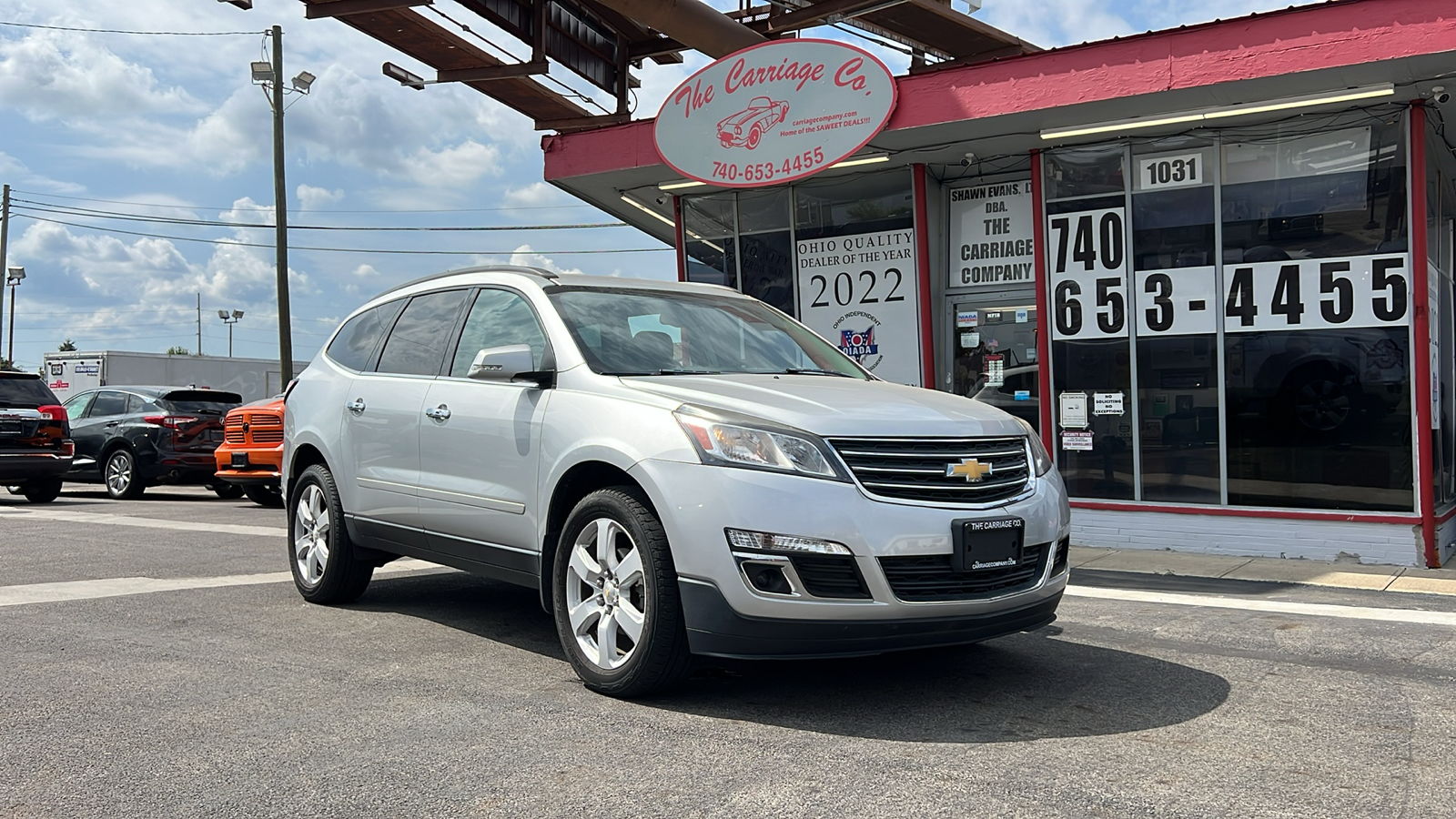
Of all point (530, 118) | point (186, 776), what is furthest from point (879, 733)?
point (530, 118)

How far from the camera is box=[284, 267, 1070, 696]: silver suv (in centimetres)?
415

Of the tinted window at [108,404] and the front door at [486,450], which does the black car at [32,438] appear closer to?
the tinted window at [108,404]

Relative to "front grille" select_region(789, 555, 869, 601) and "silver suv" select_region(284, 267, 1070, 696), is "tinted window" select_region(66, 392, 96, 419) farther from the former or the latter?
"front grille" select_region(789, 555, 869, 601)

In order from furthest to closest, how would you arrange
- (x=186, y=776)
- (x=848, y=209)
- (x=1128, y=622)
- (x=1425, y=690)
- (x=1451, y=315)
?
(x=848, y=209) → (x=1451, y=315) → (x=1128, y=622) → (x=1425, y=690) → (x=186, y=776)

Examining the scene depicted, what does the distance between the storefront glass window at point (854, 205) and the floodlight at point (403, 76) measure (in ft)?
25.5

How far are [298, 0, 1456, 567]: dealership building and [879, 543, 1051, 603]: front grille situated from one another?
5856mm

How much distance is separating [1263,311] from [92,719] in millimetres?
8668

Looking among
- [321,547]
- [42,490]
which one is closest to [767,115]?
[321,547]

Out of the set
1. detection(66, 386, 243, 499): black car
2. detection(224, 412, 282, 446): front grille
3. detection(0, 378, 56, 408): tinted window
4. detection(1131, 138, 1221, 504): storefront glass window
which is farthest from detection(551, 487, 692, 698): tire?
detection(66, 386, 243, 499): black car

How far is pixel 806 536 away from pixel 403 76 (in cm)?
1514

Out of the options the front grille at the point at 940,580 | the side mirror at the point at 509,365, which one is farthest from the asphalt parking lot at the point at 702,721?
the side mirror at the point at 509,365

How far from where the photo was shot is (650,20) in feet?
51.4

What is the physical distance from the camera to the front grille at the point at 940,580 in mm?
4184

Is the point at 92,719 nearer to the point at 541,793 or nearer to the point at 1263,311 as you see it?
the point at 541,793
